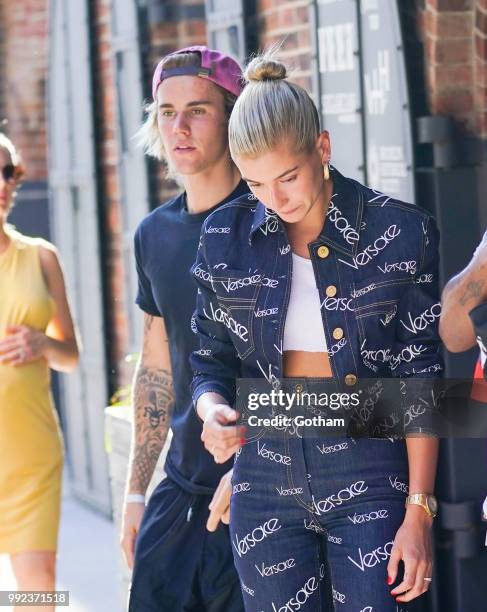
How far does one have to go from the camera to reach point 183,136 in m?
3.49

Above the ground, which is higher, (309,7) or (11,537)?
(309,7)

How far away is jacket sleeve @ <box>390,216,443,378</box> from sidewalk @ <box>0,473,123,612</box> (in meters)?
3.52

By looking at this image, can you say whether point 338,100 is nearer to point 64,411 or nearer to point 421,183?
point 421,183

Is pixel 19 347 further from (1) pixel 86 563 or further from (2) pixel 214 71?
(1) pixel 86 563

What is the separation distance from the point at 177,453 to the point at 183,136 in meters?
0.81

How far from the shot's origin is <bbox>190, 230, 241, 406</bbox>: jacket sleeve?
3.00 m

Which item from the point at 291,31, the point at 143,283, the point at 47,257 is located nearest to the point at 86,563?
the point at 47,257

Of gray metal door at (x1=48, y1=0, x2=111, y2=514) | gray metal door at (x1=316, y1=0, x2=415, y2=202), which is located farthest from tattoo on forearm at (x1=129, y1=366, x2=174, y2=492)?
gray metal door at (x1=48, y1=0, x2=111, y2=514)

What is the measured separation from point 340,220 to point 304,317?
21cm

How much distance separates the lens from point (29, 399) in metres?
4.86

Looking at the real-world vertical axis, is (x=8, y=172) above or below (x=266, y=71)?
below

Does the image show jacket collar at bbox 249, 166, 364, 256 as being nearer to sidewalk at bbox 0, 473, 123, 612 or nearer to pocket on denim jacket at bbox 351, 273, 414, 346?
pocket on denim jacket at bbox 351, 273, 414, 346

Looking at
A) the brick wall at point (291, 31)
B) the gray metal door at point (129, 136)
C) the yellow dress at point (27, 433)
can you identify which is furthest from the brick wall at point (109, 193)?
the yellow dress at point (27, 433)

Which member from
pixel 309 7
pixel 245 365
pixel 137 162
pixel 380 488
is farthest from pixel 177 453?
pixel 137 162
